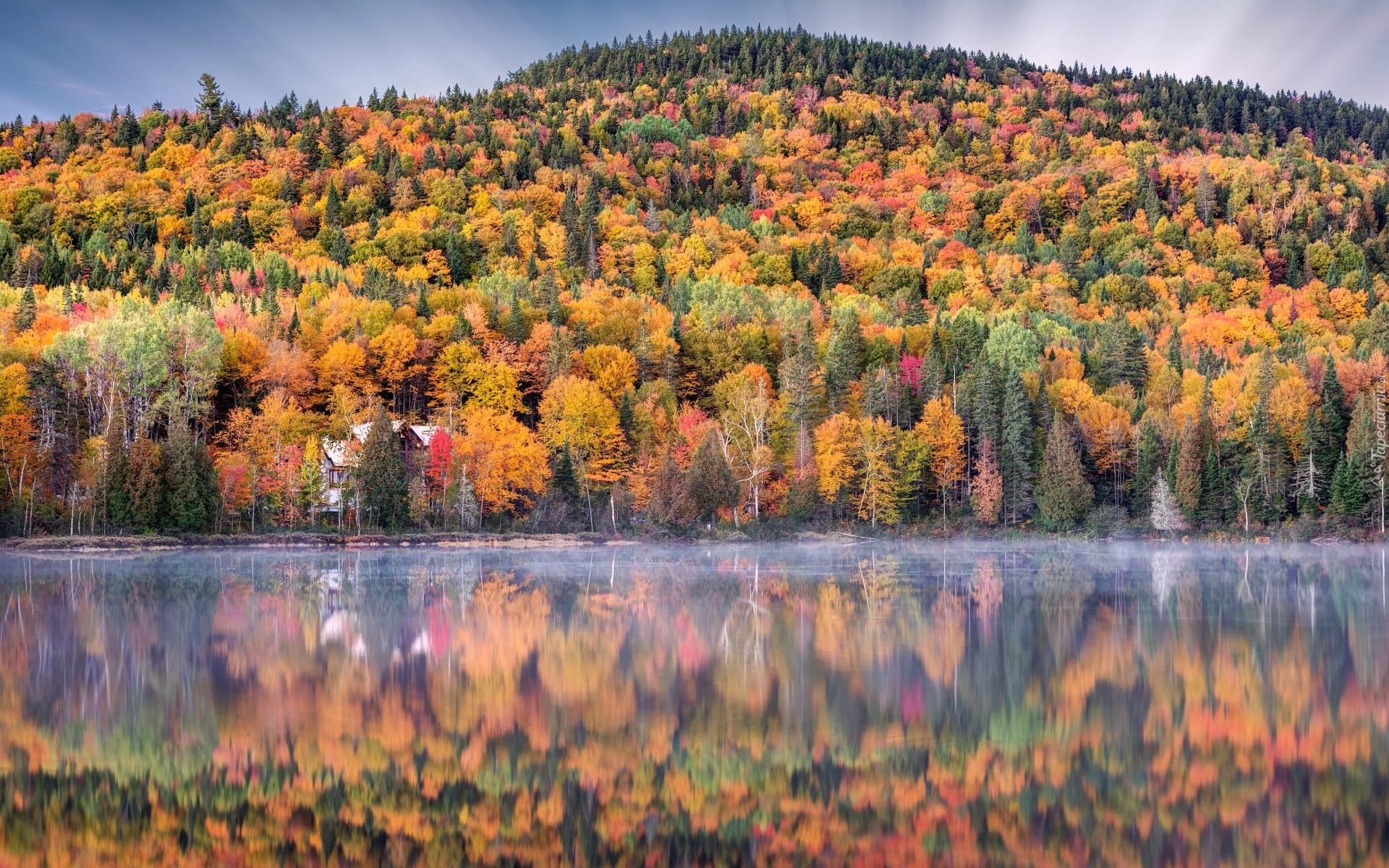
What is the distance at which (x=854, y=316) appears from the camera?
3999 inches

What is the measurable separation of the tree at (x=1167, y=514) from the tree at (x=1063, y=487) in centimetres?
428

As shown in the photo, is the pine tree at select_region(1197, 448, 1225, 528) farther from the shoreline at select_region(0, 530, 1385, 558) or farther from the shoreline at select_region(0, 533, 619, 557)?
the shoreline at select_region(0, 533, 619, 557)

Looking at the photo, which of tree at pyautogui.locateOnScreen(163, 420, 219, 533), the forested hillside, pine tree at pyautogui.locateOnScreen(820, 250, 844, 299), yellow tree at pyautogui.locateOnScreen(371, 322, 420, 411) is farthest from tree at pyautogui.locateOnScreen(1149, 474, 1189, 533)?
pine tree at pyautogui.locateOnScreen(820, 250, 844, 299)

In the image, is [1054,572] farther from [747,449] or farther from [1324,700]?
[747,449]

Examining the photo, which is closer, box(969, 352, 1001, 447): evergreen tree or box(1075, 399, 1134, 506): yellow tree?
box(1075, 399, 1134, 506): yellow tree

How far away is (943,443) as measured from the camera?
270 ft

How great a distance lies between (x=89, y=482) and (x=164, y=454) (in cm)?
515

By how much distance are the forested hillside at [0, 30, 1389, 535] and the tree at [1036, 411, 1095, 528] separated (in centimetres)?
21

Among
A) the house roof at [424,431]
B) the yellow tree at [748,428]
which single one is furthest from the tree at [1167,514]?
the house roof at [424,431]

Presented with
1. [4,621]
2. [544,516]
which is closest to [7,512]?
[544,516]

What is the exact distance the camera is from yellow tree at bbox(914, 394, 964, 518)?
81.4 m

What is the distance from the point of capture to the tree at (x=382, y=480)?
67812mm

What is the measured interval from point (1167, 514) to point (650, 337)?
42.6 metres

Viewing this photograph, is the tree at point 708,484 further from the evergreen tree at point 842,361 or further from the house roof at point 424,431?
the house roof at point 424,431
